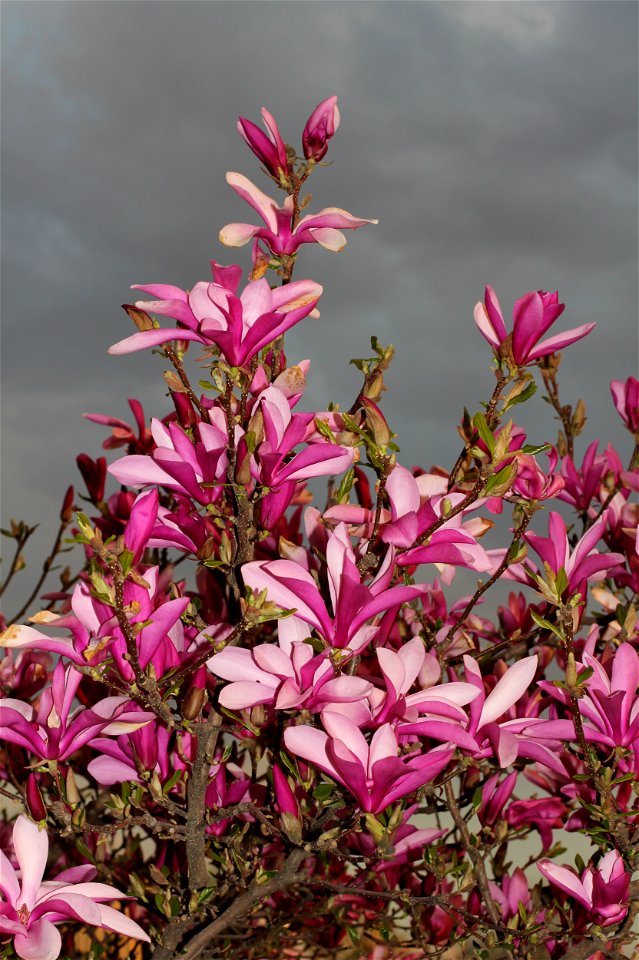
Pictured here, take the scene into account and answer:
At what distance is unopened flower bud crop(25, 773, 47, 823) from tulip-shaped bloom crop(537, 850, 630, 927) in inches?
34.9

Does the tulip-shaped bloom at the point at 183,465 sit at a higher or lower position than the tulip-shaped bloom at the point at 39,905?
higher

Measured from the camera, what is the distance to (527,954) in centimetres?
A: 185

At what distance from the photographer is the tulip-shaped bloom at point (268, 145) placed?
1.72 metres

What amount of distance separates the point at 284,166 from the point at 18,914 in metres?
1.38

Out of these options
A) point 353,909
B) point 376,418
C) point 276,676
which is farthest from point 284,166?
point 353,909

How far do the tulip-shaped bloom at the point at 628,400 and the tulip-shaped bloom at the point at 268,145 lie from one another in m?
1.42

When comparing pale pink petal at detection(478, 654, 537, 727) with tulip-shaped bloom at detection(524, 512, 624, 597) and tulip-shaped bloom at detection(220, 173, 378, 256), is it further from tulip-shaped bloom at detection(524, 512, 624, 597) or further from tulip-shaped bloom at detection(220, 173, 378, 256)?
tulip-shaped bloom at detection(220, 173, 378, 256)

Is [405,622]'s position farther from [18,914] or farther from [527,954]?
[18,914]

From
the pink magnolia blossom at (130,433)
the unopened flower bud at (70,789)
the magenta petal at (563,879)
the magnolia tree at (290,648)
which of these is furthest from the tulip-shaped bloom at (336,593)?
the pink magnolia blossom at (130,433)

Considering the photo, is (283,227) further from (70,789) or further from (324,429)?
(70,789)

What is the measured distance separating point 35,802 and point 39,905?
0.50ft

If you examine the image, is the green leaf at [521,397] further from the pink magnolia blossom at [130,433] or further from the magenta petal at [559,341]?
the pink magnolia blossom at [130,433]

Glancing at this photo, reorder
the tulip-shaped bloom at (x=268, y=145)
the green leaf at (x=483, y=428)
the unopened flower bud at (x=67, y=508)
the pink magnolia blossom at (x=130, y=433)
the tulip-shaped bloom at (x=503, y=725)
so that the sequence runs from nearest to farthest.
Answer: the green leaf at (x=483, y=428)
the tulip-shaped bloom at (x=503, y=725)
the tulip-shaped bloom at (x=268, y=145)
the pink magnolia blossom at (x=130, y=433)
the unopened flower bud at (x=67, y=508)

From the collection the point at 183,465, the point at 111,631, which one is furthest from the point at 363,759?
the point at 183,465
